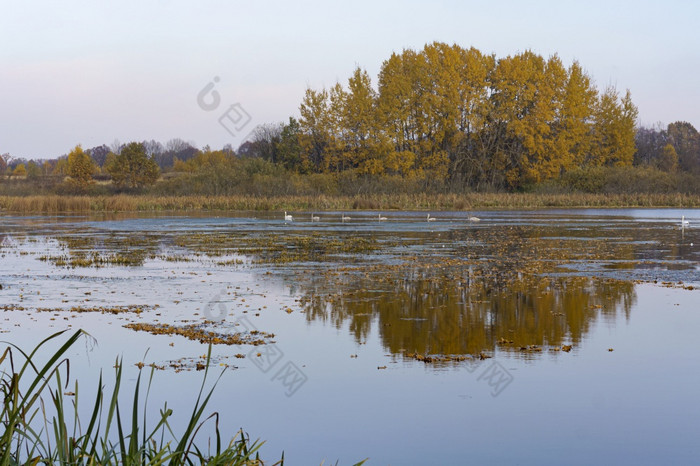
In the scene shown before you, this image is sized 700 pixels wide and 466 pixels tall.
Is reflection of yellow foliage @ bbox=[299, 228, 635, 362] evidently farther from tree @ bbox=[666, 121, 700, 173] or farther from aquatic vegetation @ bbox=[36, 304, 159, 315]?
tree @ bbox=[666, 121, 700, 173]

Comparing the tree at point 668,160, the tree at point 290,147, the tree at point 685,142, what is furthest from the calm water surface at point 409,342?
the tree at point 685,142

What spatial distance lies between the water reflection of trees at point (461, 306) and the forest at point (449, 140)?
46658 millimetres

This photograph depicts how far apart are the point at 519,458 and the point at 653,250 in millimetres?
19862

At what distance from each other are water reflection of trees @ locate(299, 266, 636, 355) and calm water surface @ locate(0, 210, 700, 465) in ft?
0.17

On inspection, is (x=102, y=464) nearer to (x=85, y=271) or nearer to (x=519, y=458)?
(x=519, y=458)

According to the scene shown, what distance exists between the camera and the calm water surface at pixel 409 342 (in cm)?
709

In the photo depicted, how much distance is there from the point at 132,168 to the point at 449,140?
115 feet

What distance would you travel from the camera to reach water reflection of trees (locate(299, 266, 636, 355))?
1093cm

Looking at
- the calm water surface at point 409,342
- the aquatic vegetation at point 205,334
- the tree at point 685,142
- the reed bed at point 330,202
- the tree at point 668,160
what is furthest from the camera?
the tree at point 685,142

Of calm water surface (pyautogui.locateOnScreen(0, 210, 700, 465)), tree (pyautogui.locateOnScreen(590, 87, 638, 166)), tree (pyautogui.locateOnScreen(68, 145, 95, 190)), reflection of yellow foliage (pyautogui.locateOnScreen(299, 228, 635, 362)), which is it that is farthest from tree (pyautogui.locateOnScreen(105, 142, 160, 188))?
reflection of yellow foliage (pyautogui.locateOnScreen(299, 228, 635, 362))

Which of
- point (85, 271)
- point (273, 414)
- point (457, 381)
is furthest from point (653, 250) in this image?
point (273, 414)

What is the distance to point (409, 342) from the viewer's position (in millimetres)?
10672

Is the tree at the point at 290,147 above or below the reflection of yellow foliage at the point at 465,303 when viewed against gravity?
above

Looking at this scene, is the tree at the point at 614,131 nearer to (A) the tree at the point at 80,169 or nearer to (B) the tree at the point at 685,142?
(B) the tree at the point at 685,142
